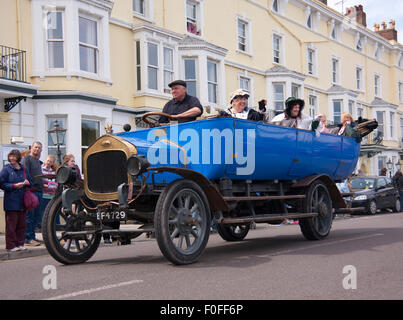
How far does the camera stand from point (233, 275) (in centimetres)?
580

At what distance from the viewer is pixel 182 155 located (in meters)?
7.05

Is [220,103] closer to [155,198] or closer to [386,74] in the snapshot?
[155,198]

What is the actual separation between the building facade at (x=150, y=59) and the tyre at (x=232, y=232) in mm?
2188

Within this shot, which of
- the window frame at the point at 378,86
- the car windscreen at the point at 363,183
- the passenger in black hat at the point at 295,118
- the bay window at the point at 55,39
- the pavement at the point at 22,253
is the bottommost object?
the pavement at the point at 22,253

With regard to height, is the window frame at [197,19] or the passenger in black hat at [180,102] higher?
the window frame at [197,19]

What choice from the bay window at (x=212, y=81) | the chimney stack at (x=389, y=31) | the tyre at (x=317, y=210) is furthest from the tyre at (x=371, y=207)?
the chimney stack at (x=389, y=31)

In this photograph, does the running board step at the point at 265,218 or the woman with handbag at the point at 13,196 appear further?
the woman with handbag at the point at 13,196

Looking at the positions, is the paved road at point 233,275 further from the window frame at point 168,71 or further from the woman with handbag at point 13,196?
the window frame at point 168,71

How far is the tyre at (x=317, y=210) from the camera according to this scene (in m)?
8.95

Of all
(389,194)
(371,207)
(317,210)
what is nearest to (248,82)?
(389,194)

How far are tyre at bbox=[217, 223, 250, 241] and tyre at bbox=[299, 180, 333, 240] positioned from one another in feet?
3.56

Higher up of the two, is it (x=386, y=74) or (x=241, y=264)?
(x=386, y=74)

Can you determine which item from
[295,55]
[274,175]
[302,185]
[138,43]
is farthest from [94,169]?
[295,55]

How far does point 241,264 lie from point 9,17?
12385 mm
